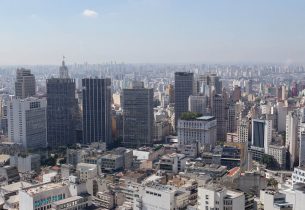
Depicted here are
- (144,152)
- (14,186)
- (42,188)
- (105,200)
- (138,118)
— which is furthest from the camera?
(138,118)

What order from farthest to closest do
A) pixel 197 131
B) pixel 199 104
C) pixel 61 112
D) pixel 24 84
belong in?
pixel 24 84 < pixel 199 104 < pixel 61 112 < pixel 197 131

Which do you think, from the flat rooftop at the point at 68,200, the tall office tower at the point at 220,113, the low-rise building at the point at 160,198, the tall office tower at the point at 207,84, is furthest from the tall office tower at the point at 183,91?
the low-rise building at the point at 160,198

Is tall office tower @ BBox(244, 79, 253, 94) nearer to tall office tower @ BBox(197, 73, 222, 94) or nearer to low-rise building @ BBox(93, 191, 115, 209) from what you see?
tall office tower @ BBox(197, 73, 222, 94)

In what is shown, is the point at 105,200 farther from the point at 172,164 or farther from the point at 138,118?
the point at 138,118

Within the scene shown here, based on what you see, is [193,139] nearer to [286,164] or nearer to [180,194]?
[286,164]

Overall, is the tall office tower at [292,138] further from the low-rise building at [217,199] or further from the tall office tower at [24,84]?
the tall office tower at [24,84]

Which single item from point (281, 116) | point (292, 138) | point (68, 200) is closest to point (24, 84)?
point (281, 116)

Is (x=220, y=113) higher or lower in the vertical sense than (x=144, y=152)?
higher
